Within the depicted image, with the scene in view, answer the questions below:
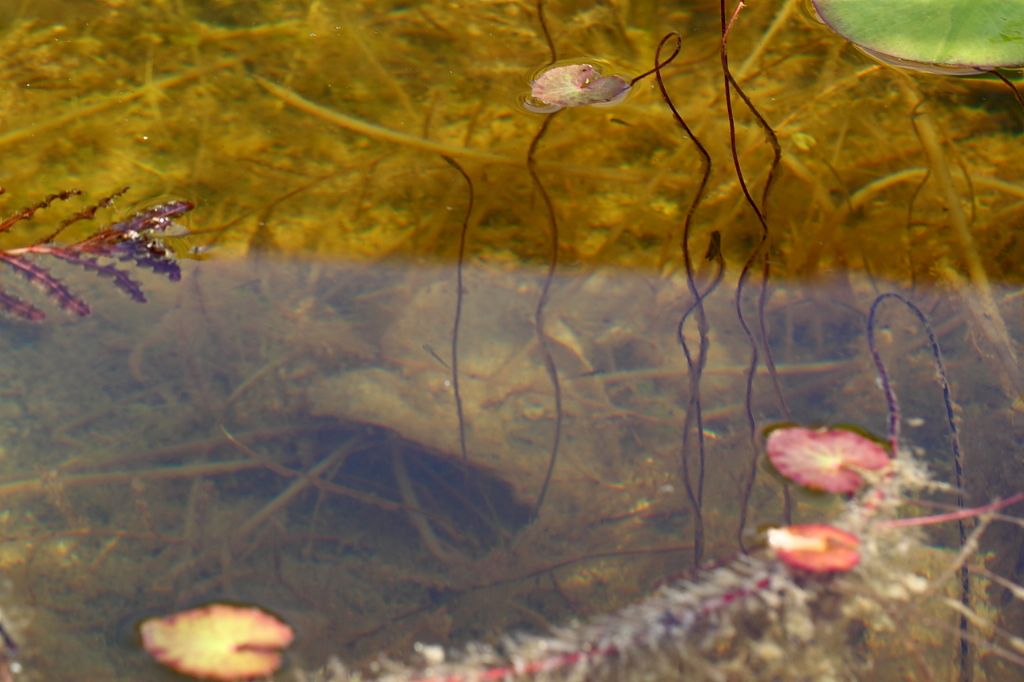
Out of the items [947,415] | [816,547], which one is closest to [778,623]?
[816,547]

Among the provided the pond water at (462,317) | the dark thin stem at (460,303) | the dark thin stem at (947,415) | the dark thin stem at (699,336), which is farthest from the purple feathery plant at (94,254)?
the dark thin stem at (947,415)

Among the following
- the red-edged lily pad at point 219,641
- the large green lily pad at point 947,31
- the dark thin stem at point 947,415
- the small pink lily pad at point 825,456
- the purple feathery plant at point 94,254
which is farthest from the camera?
the large green lily pad at point 947,31

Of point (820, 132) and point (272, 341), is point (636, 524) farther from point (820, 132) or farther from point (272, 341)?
point (820, 132)

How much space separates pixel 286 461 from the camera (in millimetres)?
1723

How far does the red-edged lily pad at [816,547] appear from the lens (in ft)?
5.16

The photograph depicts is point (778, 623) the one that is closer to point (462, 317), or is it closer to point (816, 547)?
point (816, 547)

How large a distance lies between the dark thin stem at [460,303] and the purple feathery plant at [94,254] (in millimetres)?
634

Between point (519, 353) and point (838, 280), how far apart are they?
0.79 meters

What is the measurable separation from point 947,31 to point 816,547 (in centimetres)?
165

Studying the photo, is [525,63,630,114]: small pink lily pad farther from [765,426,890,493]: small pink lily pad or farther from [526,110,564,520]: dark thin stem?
[765,426,890,493]: small pink lily pad

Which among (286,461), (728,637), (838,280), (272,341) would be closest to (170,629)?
(286,461)

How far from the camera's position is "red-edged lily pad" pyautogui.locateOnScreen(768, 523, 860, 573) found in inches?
62.0

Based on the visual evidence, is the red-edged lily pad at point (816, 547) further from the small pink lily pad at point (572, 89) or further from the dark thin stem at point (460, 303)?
the small pink lily pad at point (572, 89)

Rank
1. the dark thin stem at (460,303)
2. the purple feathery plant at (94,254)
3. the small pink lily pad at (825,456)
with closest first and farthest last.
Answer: the small pink lily pad at (825,456) < the dark thin stem at (460,303) < the purple feathery plant at (94,254)
